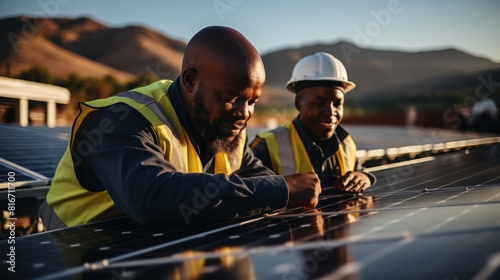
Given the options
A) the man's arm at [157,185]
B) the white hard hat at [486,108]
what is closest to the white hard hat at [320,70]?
the man's arm at [157,185]

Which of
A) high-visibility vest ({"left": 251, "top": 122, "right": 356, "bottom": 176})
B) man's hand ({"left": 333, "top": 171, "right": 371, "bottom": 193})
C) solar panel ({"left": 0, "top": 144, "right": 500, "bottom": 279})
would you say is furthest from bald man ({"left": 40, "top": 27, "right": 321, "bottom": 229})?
high-visibility vest ({"left": 251, "top": 122, "right": 356, "bottom": 176})

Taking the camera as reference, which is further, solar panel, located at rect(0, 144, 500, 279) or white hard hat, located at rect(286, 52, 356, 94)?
white hard hat, located at rect(286, 52, 356, 94)

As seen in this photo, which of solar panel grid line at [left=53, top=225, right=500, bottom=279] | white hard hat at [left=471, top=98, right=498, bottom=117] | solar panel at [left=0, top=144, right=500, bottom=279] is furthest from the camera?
white hard hat at [left=471, top=98, right=498, bottom=117]

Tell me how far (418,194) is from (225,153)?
3.79ft

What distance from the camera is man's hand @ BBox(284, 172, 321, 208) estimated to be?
2549 millimetres

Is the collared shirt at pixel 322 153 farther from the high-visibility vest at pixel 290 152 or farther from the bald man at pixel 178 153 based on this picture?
the bald man at pixel 178 153

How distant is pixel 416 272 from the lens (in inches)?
45.4

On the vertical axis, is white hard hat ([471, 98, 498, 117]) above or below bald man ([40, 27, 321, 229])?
above

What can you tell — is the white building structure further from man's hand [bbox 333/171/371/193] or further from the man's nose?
the man's nose

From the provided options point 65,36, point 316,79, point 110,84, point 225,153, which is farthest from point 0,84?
point 65,36

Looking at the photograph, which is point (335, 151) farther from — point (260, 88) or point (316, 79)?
point (260, 88)

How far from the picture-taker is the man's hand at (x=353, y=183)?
140 inches

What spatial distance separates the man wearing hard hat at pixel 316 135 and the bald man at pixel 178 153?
189 centimetres

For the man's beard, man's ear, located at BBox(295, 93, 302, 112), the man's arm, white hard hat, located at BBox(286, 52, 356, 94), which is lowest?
the man's arm
